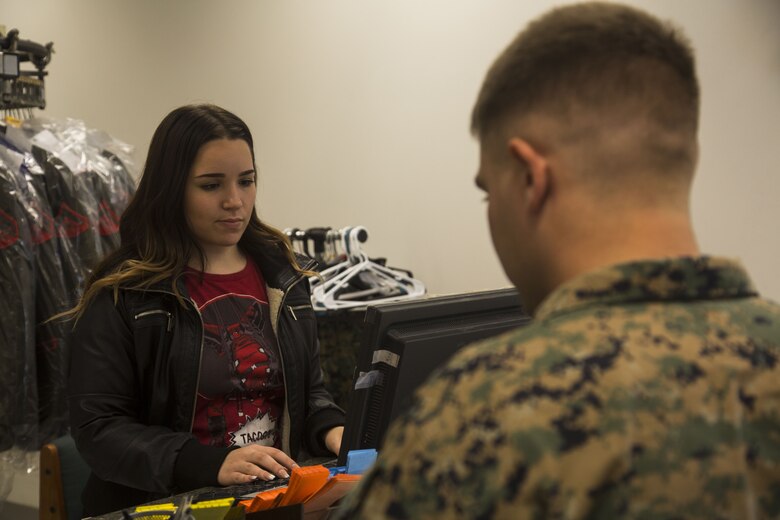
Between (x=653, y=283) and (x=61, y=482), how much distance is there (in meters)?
1.82

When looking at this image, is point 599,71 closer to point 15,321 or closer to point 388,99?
point 15,321

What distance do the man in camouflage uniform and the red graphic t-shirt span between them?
1.26m

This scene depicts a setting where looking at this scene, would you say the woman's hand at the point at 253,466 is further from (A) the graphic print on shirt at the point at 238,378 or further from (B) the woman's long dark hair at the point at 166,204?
(B) the woman's long dark hair at the point at 166,204

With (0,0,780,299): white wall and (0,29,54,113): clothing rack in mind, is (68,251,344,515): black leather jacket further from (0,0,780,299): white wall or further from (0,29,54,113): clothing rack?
(0,0,780,299): white wall

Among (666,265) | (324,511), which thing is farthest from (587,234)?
(324,511)

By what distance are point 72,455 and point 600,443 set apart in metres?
1.82

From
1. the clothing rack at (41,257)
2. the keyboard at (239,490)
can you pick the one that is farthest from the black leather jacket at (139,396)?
the clothing rack at (41,257)

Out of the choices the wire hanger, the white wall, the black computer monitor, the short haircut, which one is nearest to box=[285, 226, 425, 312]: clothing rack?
the wire hanger

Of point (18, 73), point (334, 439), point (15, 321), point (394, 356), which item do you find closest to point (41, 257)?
point (15, 321)

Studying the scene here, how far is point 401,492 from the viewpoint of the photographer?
70cm

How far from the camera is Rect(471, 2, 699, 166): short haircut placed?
0.80 meters

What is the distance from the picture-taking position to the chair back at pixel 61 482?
2.14m

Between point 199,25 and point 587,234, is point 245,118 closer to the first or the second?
point 199,25

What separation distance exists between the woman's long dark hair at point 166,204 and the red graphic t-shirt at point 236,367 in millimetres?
83
